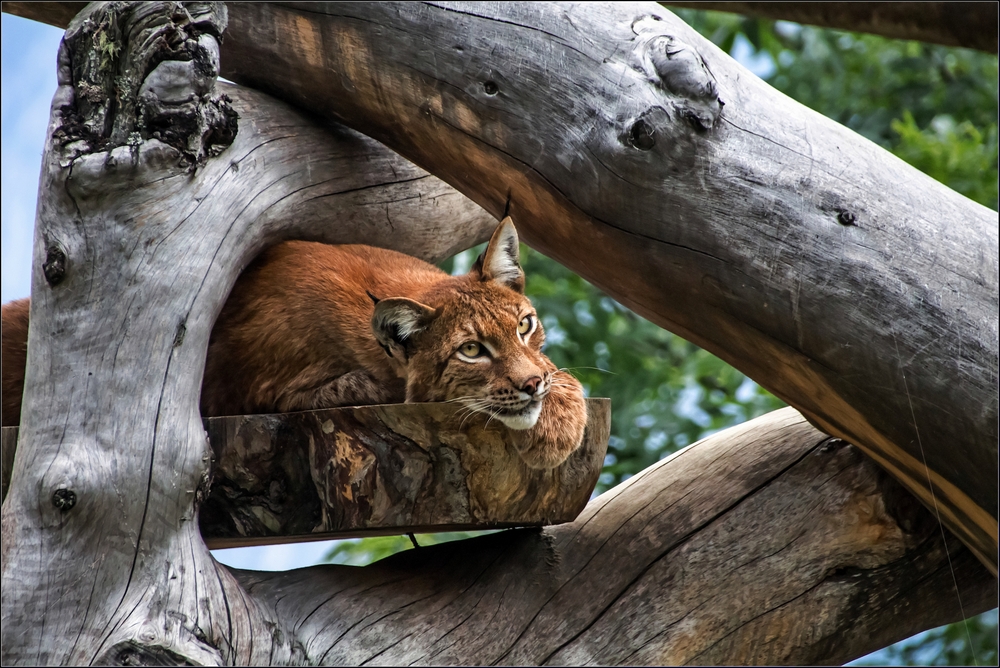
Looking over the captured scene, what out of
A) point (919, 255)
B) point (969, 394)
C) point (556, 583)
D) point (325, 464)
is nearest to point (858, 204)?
point (919, 255)

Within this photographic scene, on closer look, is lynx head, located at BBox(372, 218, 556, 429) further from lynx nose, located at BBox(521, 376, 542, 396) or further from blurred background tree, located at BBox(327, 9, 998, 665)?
blurred background tree, located at BBox(327, 9, 998, 665)

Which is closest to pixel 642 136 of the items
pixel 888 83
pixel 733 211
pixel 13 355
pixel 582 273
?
pixel 733 211

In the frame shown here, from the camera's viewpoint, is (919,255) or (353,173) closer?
(919,255)

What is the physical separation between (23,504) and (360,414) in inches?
40.6

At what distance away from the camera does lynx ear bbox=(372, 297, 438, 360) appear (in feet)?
10.8

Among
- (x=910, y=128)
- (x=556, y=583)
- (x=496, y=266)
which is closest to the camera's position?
(x=556, y=583)

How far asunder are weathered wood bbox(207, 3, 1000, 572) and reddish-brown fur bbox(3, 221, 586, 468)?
15.4 inches

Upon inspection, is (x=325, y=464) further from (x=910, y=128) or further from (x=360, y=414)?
(x=910, y=128)

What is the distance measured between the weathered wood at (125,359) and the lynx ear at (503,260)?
0.97 meters

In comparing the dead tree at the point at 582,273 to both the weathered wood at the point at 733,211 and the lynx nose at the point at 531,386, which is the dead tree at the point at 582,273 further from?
the lynx nose at the point at 531,386

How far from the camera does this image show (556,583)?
10.8 ft

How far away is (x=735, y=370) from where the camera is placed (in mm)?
6023

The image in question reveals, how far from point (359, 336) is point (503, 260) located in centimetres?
65

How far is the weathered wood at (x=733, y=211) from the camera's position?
2.90m
